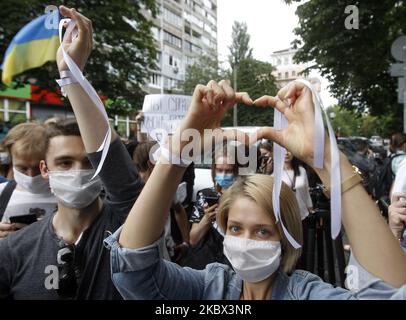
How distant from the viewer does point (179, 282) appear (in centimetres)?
136

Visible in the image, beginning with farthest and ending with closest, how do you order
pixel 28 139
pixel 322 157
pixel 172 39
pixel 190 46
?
pixel 190 46
pixel 172 39
pixel 28 139
pixel 322 157

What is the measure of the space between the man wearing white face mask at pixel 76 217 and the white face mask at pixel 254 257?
0.50 metres

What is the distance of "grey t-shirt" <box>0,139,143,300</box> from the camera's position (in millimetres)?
1544

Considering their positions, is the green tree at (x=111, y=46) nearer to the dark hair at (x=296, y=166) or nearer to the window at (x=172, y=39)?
the dark hair at (x=296, y=166)

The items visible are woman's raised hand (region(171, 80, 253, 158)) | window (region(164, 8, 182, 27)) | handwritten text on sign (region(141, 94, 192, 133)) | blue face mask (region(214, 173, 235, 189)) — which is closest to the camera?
woman's raised hand (region(171, 80, 253, 158))

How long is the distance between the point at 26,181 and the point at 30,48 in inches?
41.7

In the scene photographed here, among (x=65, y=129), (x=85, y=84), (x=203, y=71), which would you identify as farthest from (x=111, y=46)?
(x=203, y=71)

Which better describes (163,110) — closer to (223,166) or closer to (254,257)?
(223,166)

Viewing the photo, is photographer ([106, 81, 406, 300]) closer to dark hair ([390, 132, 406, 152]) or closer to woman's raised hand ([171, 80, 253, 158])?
woman's raised hand ([171, 80, 253, 158])

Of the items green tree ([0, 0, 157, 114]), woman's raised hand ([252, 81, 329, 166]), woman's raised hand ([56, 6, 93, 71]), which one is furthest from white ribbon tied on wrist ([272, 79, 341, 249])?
green tree ([0, 0, 157, 114])

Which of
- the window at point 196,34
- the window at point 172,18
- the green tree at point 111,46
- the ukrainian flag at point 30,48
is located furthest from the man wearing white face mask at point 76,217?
the window at point 196,34

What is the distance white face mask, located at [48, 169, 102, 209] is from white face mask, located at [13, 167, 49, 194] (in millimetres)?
454

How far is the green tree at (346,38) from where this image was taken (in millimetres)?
8195
